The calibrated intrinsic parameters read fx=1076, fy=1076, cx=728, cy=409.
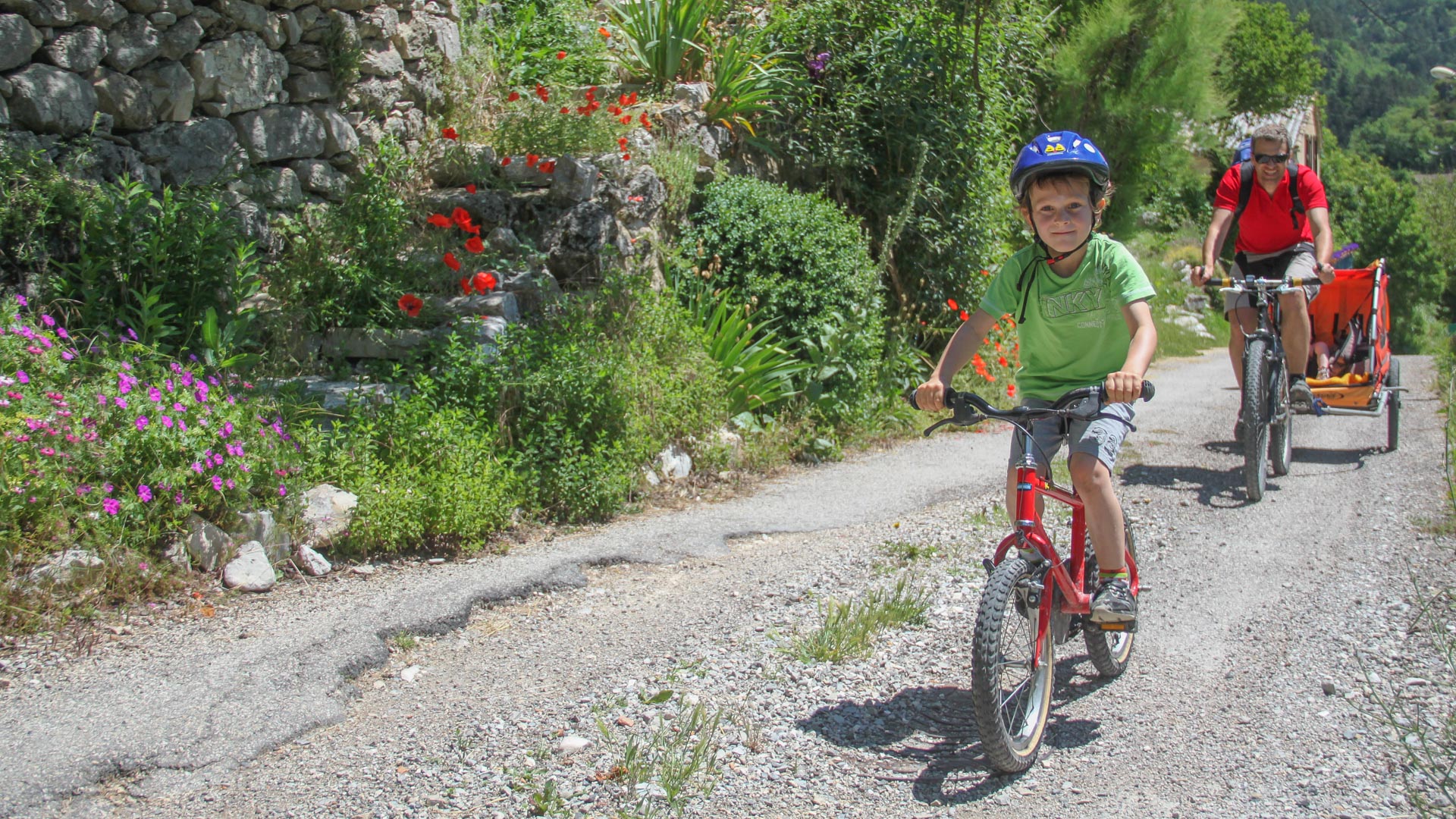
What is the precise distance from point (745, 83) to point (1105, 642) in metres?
5.98

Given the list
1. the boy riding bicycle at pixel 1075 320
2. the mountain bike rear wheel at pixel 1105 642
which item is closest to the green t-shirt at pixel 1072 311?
the boy riding bicycle at pixel 1075 320

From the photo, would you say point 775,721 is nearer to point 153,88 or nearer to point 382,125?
point 153,88

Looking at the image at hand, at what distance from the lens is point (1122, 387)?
2924mm

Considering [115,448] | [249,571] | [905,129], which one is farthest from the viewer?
[905,129]

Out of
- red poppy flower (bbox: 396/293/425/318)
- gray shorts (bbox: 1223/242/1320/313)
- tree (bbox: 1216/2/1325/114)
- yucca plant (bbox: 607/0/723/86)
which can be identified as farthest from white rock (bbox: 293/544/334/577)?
tree (bbox: 1216/2/1325/114)

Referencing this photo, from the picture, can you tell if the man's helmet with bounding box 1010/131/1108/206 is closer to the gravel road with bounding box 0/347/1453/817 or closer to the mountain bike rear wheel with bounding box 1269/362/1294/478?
the gravel road with bounding box 0/347/1453/817

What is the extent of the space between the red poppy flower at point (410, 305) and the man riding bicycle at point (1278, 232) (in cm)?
459

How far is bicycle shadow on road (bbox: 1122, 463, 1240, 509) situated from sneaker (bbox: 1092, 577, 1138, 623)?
119 inches

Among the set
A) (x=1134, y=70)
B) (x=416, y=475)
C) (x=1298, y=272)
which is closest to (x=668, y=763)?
(x=416, y=475)

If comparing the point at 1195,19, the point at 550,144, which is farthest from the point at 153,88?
the point at 1195,19

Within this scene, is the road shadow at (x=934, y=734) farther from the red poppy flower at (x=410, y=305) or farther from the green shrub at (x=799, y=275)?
the green shrub at (x=799, y=275)

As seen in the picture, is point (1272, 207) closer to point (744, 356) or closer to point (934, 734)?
point (744, 356)

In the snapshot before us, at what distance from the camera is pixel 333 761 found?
10.4ft

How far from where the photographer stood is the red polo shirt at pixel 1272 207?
675cm
